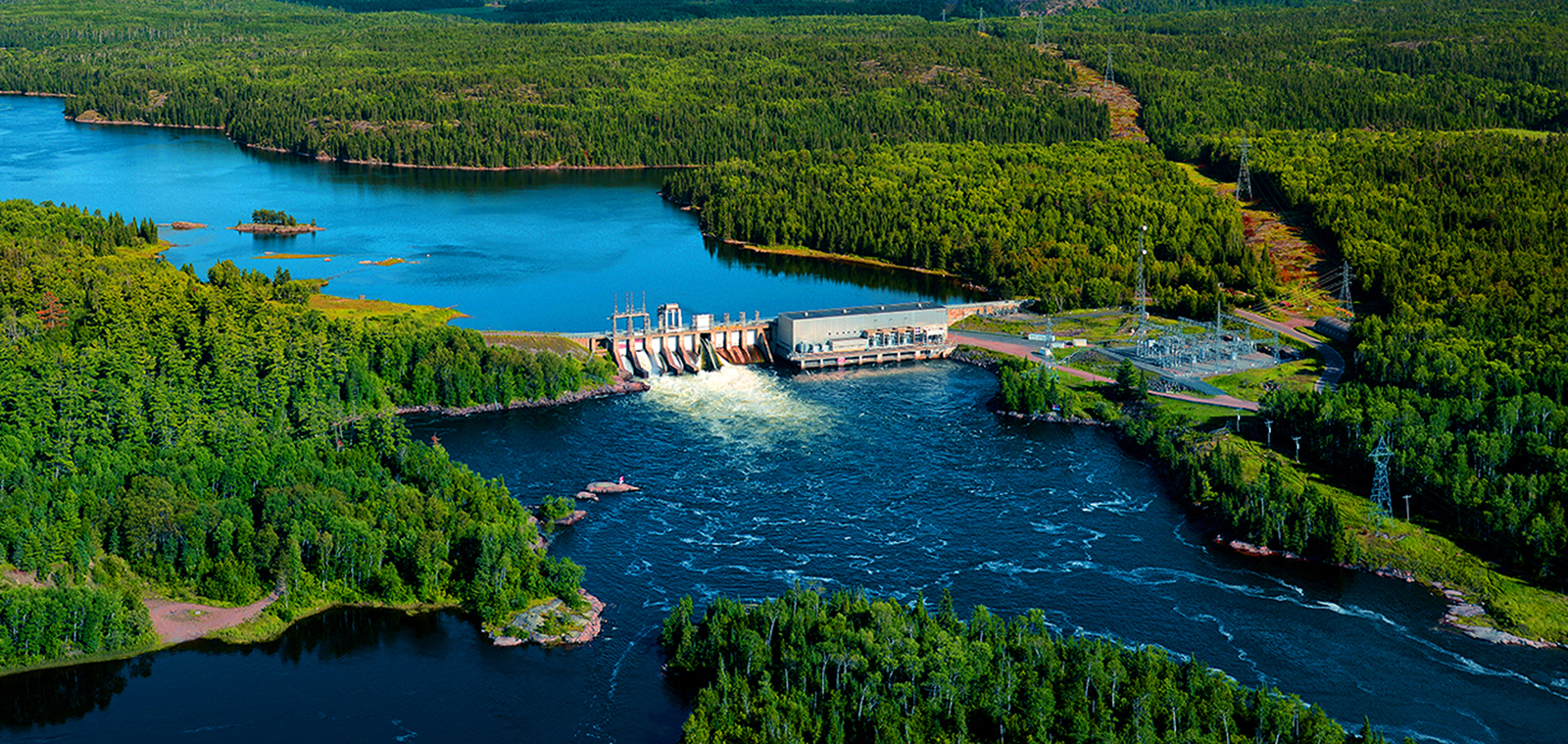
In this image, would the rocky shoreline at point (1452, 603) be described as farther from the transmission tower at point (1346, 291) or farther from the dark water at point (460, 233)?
the dark water at point (460, 233)

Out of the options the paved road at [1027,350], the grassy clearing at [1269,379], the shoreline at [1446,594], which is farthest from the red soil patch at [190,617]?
the grassy clearing at [1269,379]

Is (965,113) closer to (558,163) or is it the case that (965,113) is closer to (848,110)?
(848,110)

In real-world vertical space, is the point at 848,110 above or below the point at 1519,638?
above

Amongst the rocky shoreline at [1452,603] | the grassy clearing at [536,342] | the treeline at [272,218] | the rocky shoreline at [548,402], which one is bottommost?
the rocky shoreline at [1452,603]

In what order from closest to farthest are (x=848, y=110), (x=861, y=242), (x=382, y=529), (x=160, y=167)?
(x=382, y=529)
(x=861, y=242)
(x=160, y=167)
(x=848, y=110)

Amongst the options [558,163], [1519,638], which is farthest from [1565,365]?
[558,163]

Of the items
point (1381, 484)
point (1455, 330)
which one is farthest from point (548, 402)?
point (1455, 330)
